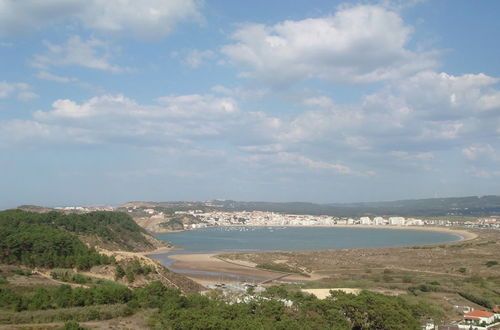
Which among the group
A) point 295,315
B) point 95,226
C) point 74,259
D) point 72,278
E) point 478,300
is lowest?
point 478,300

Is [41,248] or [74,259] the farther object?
[41,248]

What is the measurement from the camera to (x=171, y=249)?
246ft

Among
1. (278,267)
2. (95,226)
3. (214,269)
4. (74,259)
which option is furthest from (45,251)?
(95,226)

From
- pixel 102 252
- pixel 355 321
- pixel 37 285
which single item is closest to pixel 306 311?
pixel 355 321

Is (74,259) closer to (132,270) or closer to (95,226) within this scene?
(132,270)

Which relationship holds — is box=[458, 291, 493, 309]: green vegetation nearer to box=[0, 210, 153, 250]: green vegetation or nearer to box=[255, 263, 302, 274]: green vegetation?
box=[255, 263, 302, 274]: green vegetation

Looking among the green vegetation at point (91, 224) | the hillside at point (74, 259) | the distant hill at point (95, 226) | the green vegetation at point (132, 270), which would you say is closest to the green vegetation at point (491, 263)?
the hillside at point (74, 259)

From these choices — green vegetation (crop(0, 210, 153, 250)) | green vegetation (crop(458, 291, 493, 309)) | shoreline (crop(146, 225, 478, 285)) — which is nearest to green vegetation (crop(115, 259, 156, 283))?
shoreline (crop(146, 225, 478, 285))

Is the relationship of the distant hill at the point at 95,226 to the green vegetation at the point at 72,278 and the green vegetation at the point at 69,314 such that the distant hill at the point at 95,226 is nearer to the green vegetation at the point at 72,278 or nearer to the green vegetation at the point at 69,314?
the green vegetation at the point at 72,278

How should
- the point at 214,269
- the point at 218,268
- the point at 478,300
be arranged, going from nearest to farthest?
the point at 478,300 → the point at 214,269 → the point at 218,268

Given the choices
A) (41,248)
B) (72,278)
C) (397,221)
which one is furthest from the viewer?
(397,221)

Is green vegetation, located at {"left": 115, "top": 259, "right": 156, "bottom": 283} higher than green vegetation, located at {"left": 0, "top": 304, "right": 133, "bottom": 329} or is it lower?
lower

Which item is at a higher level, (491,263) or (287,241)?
(491,263)

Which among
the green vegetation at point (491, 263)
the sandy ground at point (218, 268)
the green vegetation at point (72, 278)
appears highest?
the green vegetation at point (72, 278)
